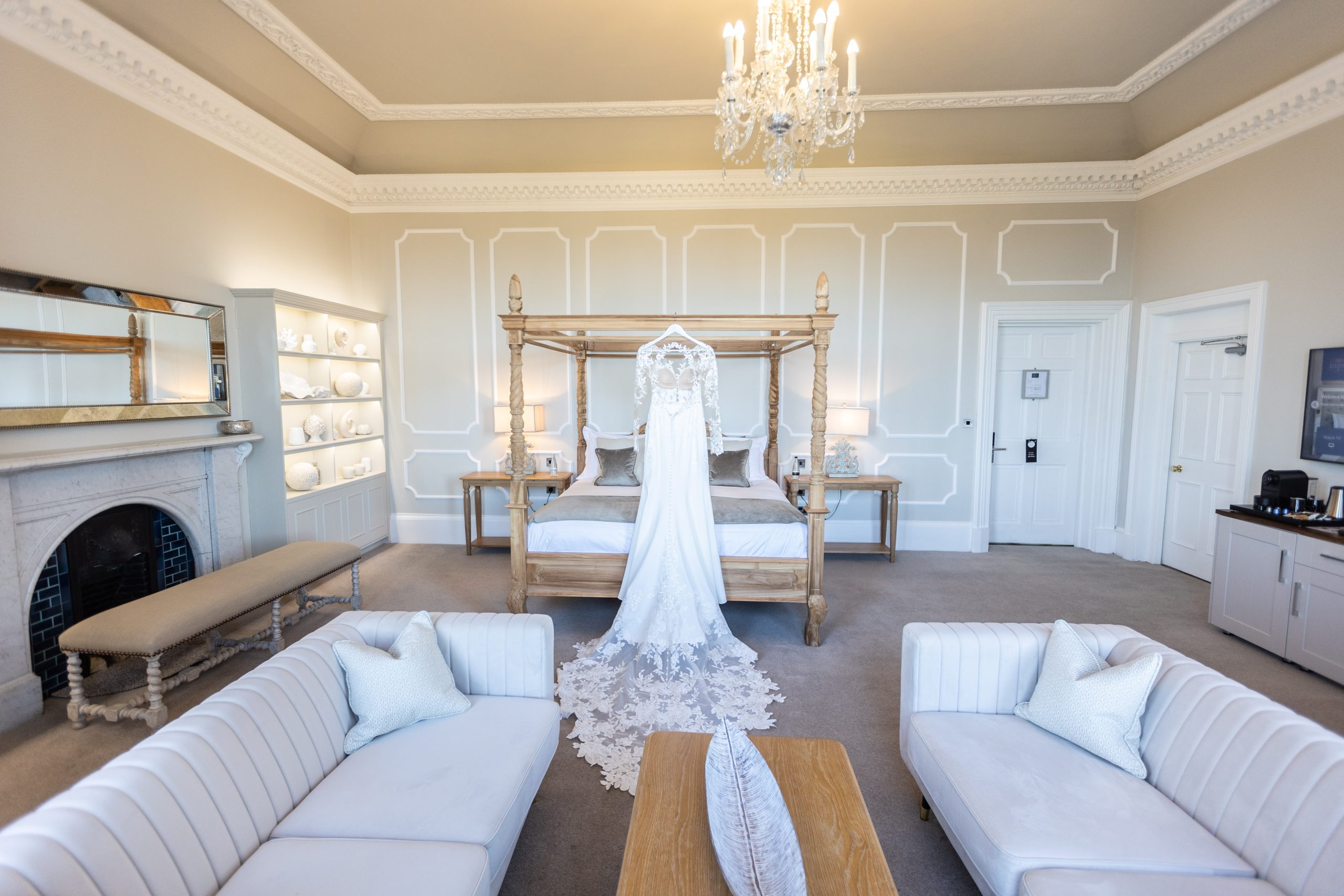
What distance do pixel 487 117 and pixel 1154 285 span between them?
5.87 m

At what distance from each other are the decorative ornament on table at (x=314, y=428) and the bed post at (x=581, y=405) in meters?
2.12

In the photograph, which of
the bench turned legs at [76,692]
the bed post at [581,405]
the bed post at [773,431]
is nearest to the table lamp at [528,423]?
the bed post at [581,405]

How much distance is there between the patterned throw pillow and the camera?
1141mm

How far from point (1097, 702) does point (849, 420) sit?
3.51m

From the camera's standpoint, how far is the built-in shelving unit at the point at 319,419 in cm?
412

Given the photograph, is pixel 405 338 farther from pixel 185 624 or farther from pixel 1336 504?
pixel 1336 504

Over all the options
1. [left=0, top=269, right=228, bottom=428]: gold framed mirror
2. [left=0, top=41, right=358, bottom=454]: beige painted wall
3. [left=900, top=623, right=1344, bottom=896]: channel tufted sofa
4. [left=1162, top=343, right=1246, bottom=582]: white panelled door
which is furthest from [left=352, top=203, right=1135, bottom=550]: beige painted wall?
[left=900, top=623, right=1344, bottom=896]: channel tufted sofa

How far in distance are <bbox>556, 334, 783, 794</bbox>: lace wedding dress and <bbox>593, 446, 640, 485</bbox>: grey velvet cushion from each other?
1205 millimetres

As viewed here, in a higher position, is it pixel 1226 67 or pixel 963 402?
pixel 1226 67

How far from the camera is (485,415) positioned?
5613 millimetres

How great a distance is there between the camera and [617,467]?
15.7 ft

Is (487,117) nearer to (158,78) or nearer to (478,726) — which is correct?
(158,78)

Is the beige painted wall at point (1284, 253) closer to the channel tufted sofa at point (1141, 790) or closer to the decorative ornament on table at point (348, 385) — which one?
the channel tufted sofa at point (1141, 790)

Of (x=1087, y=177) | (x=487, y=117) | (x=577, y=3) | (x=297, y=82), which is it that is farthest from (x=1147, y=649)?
(x=297, y=82)
